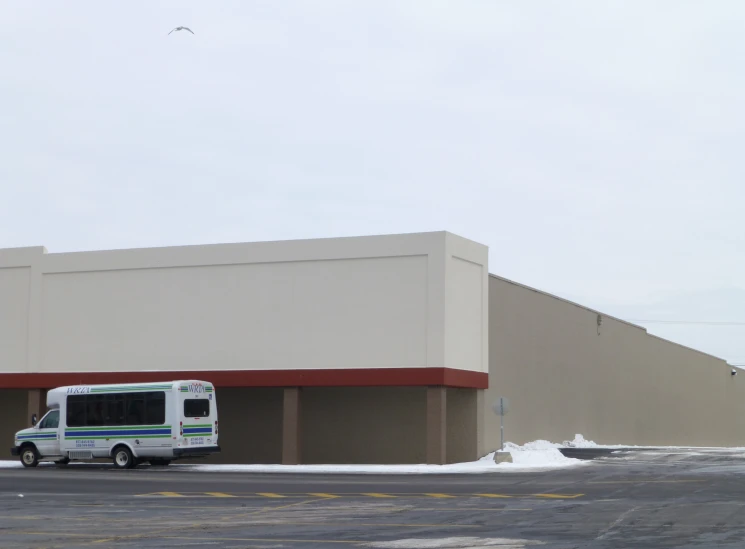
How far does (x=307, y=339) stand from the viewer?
37844 mm

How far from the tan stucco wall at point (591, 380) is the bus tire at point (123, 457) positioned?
1326cm

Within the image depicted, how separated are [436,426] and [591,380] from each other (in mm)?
17377

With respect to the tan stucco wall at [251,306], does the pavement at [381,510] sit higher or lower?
lower

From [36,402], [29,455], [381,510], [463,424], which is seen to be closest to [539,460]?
[463,424]

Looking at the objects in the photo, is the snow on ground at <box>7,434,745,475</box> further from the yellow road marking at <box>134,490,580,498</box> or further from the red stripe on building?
the yellow road marking at <box>134,490,580,498</box>

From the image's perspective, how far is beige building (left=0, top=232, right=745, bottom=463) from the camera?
36.9m

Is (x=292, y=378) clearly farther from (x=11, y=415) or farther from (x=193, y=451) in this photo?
(x=11, y=415)

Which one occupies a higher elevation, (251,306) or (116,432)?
(251,306)

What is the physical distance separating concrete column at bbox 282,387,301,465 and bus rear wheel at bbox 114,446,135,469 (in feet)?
18.6

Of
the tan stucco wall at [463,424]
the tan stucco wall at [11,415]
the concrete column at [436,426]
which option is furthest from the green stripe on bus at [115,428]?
the tan stucco wall at [463,424]

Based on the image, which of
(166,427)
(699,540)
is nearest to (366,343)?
(166,427)

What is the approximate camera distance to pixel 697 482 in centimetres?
2584

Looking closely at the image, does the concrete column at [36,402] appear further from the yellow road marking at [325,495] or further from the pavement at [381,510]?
the yellow road marking at [325,495]

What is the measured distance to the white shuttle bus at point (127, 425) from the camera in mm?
33438
